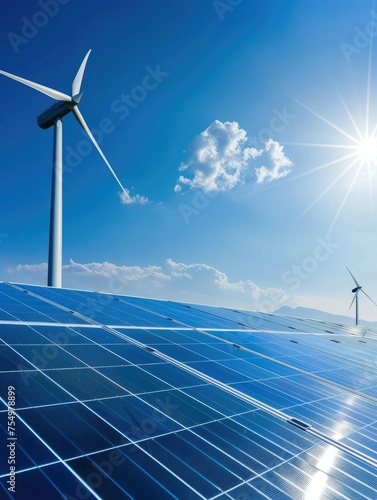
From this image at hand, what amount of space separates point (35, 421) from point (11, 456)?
41.2 inches

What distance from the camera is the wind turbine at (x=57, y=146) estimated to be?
Result: 27.3 m

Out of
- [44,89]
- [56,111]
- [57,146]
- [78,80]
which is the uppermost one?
[78,80]

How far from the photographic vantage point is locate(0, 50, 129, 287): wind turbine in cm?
2730

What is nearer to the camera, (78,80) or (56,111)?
(56,111)

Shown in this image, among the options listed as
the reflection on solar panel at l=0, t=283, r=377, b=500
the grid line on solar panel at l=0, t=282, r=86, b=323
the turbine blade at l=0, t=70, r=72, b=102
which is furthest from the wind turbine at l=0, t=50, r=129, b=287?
the reflection on solar panel at l=0, t=283, r=377, b=500

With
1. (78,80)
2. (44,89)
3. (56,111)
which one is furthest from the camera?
(78,80)

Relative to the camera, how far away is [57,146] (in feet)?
101

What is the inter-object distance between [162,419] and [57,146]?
28.2 meters

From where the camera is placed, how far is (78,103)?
32688 mm

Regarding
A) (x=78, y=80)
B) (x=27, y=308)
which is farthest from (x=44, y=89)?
(x=27, y=308)

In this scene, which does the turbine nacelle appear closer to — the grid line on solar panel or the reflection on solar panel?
the grid line on solar panel

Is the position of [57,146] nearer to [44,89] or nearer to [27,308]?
[44,89]

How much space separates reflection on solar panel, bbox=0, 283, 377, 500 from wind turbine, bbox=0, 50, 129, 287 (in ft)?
38.9

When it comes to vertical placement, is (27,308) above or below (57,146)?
below
